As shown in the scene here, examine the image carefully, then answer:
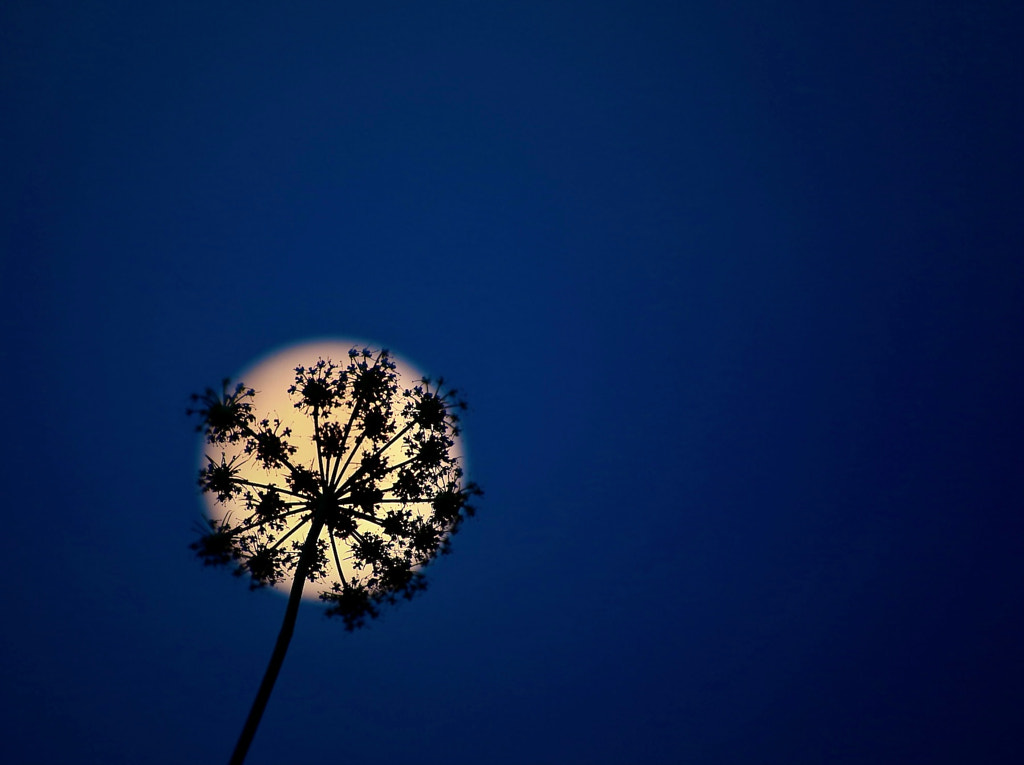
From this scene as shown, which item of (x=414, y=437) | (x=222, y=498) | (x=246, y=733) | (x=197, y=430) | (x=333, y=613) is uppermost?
(x=414, y=437)

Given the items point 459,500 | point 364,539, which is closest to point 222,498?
point 364,539

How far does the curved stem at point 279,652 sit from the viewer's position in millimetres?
7316

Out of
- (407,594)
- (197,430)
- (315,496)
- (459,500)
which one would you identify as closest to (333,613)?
(407,594)

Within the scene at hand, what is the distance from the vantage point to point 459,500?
1068 cm

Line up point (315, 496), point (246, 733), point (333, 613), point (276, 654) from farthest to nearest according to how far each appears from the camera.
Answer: point (315, 496), point (333, 613), point (276, 654), point (246, 733)

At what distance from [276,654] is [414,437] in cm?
426

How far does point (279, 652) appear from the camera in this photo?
26.7ft

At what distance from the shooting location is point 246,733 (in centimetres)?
736

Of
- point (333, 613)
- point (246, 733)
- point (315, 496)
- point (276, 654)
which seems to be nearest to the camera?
point (246, 733)

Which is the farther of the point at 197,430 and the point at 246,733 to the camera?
the point at 197,430

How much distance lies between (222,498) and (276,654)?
127 inches

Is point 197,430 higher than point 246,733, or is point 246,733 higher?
point 197,430

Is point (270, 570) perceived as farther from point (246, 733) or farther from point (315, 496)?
point (246, 733)

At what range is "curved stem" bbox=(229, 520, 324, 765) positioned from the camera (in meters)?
7.32
